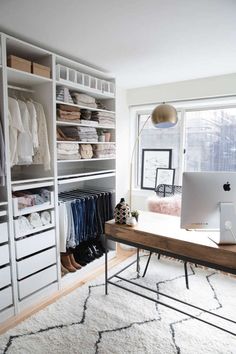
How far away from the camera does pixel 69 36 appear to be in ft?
6.74

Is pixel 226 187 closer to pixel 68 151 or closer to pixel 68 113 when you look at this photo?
pixel 68 151

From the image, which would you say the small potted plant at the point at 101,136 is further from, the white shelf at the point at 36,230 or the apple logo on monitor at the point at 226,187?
the apple logo on monitor at the point at 226,187

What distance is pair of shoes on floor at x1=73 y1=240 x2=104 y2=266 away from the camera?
2.98 metres

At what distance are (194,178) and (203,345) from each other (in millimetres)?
1233

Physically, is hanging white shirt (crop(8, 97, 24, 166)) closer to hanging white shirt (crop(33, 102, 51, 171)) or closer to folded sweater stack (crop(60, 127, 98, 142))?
Result: hanging white shirt (crop(33, 102, 51, 171))

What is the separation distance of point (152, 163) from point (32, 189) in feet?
6.51

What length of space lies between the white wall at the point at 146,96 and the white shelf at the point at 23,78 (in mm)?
1489

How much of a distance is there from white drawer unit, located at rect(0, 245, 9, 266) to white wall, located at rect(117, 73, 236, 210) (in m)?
1.96

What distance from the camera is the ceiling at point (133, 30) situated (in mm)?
1589

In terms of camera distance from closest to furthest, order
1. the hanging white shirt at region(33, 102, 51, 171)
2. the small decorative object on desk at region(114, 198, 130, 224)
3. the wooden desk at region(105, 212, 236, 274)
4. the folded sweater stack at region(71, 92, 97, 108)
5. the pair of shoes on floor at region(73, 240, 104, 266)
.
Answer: the wooden desk at region(105, 212, 236, 274) < the small decorative object on desk at region(114, 198, 130, 224) < the hanging white shirt at region(33, 102, 51, 171) < the folded sweater stack at region(71, 92, 97, 108) < the pair of shoes on floor at region(73, 240, 104, 266)

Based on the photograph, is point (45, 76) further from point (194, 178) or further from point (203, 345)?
point (203, 345)

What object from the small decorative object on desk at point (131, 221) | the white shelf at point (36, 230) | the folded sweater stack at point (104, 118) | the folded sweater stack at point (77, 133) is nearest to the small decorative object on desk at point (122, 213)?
the small decorative object on desk at point (131, 221)

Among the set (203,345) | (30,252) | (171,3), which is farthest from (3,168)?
(203,345)

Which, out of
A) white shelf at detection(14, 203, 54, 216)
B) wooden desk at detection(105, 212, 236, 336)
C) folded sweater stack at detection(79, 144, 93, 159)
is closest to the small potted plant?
folded sweater stack at detection(79, 144, 93, 159)
